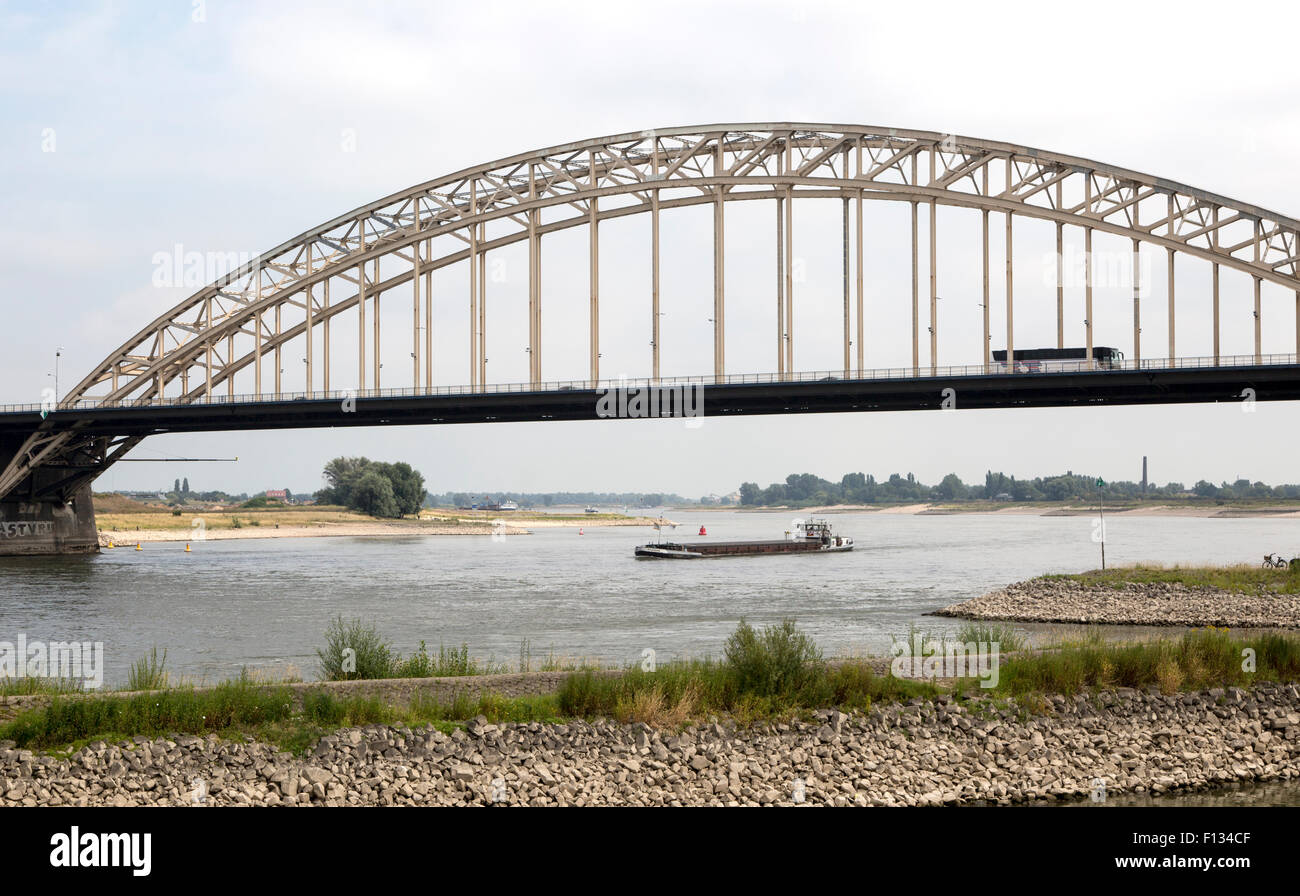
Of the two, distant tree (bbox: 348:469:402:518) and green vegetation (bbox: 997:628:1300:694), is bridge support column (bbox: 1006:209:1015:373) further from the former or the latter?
distant tree (bbox: 348:469:402:518)

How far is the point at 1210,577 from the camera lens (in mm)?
40375

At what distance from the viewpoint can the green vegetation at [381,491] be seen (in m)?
137

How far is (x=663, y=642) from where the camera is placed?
30.1 m

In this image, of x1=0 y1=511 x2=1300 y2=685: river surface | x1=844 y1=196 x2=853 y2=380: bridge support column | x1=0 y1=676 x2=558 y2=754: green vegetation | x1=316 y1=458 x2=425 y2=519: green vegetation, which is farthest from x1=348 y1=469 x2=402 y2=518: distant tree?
x1=0 y1=676 x2=558 y2=754: green vegetation

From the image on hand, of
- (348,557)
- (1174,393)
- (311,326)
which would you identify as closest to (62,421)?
(311,326)

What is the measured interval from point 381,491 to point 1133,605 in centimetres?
11082

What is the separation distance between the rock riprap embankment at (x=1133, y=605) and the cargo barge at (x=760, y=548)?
39997 mm

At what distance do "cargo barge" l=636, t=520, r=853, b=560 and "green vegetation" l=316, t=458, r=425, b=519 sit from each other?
5972 centimetres

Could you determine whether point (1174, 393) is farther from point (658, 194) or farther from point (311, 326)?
point (311, 326)

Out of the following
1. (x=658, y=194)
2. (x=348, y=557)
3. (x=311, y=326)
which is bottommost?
(x=348, y=557)

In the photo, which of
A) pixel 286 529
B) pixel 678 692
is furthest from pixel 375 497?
pixel 678 692

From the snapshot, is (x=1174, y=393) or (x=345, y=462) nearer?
(x=1174, y=393)
